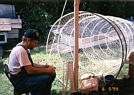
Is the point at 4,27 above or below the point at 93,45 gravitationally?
above

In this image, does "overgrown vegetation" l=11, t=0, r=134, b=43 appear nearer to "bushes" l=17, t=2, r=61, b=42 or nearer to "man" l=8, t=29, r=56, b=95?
"bushes" l=17, t=2, r=61, b=42

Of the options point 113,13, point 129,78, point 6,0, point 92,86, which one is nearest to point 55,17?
point 6,0

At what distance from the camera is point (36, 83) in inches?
114

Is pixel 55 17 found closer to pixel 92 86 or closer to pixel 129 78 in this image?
pixel 129 78

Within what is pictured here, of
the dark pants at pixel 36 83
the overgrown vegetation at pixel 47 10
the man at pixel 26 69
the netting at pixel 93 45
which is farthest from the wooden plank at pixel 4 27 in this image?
the dark pants at pixel 36 83

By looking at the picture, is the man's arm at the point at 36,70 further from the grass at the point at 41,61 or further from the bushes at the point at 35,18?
the bushes at the point at 35,18

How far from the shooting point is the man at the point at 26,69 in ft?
9.13

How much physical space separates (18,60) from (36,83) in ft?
1.37

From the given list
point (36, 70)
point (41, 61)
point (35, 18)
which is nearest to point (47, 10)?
point (35, 18)

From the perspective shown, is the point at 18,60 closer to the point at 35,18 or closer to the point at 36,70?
the point at 36,70

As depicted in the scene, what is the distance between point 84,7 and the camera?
9.69m

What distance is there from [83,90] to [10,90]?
57.7 inches

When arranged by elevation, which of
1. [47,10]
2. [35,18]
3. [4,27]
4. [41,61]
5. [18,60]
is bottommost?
[41,61]

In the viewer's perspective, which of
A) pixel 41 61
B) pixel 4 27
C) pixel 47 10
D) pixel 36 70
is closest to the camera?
pixel 36 70
